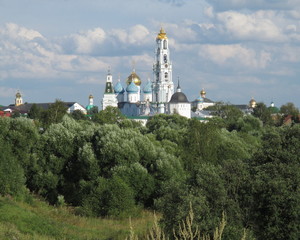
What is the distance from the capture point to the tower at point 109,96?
145500 millimetres

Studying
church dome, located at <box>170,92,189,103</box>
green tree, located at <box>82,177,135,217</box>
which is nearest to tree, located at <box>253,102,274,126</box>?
church dome, located at <box>170,92,189,103</box>

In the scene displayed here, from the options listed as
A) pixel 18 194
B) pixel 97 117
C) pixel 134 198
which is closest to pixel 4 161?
pixel 18 194

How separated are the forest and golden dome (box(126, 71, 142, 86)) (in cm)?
11367

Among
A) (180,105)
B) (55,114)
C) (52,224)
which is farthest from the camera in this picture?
(180,105)

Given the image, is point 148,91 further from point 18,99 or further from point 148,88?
point 18,99

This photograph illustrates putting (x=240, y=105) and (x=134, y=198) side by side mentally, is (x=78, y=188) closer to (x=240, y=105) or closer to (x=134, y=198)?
(x=134, y=198)

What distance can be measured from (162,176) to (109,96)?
116450mm

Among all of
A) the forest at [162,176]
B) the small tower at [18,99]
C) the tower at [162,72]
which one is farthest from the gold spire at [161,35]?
the forest at [162,176]

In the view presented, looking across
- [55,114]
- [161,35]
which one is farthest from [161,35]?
[55,114]

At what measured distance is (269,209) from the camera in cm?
2089

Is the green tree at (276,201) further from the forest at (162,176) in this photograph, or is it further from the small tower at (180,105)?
the small tower at (180,105)

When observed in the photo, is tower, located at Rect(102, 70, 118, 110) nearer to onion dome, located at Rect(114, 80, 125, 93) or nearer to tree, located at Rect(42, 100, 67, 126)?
onion dome, located at Rect(114, 80, 125, 93)

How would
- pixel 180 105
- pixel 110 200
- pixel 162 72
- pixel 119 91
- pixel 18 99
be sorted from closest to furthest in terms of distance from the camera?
pixel 110 200, pixel 180 105, pixel 162 72, pixel 119 91, pixel 18 99

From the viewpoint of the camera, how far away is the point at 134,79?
156 meters
